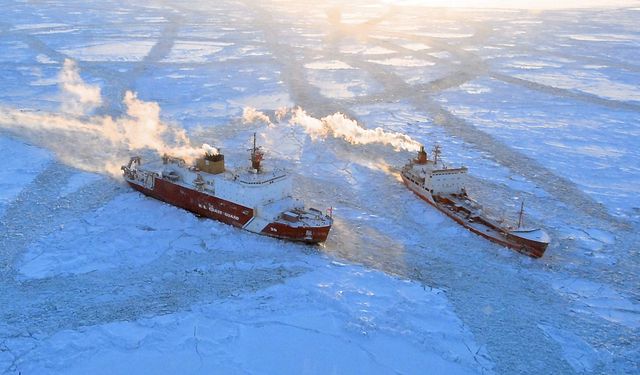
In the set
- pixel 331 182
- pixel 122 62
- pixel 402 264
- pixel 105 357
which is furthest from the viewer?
pixel 122 62

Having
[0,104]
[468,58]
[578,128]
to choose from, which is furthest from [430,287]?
[468,58]

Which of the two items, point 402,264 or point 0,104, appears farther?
point 0,104

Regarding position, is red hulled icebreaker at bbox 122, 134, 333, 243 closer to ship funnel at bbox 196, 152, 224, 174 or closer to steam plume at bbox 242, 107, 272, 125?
ship funnel at bbox 196, 152, 224, 174

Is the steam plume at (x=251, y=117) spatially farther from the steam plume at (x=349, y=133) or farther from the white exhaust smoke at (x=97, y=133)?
the white exhaust smoke at (x=97, y=133)

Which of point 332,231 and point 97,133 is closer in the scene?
point 332,231

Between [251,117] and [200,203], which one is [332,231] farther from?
[251,117]

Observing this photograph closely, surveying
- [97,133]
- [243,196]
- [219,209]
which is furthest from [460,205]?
[97,133]

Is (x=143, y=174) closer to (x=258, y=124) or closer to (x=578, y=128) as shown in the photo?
(x=258, y=124)
